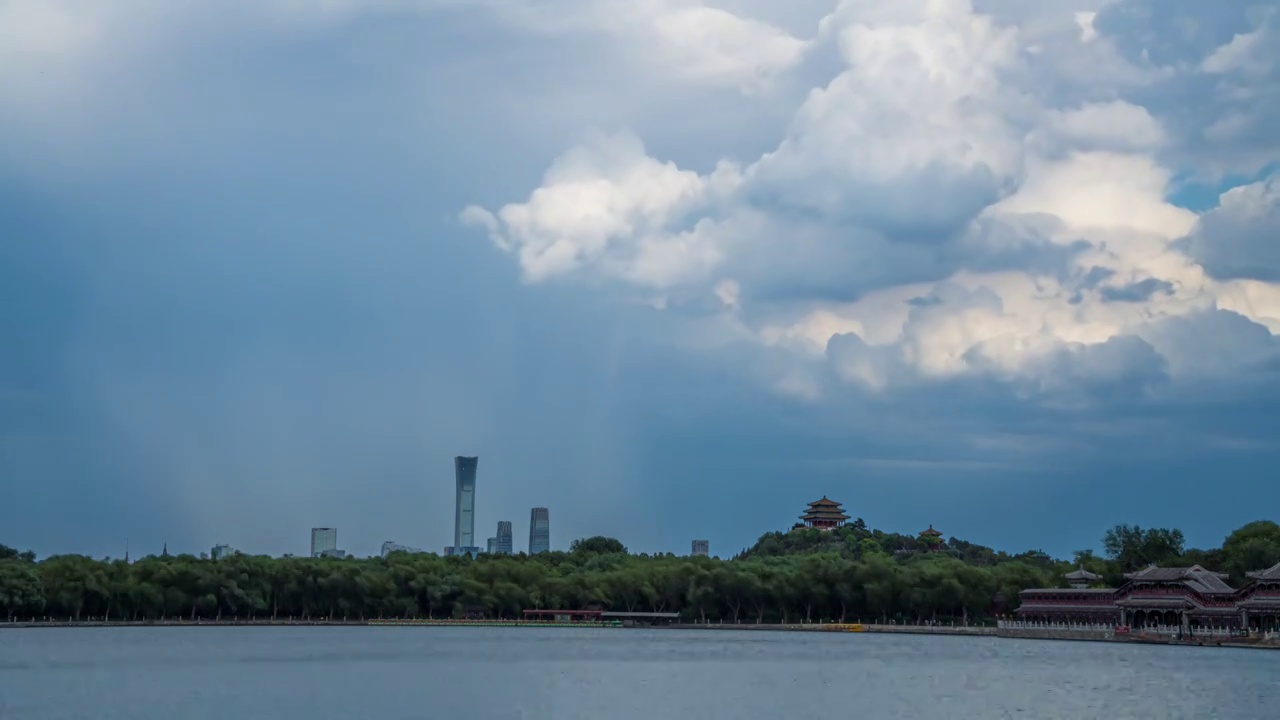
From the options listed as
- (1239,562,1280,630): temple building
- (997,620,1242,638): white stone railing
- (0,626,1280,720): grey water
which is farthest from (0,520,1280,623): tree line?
(0,626,1280,720): grey water

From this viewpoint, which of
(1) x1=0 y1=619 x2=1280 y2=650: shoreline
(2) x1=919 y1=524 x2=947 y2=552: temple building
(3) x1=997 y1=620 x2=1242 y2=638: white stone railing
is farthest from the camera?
(2) x1=919 y1=524 x2=947 y2=552: temple building

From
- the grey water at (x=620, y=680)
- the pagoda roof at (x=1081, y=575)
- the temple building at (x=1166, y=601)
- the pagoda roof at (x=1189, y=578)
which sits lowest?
the grey water at (x=620, y=680)

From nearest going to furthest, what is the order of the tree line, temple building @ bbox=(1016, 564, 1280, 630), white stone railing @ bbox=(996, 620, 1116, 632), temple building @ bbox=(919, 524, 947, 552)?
temple building @ bbox=(1016, 564, 1280, 630) → white stone railing @ bbox=(996, 620, 1116, 632) → the tree line → temple building @ bbox=(919, 524, 947, 552)

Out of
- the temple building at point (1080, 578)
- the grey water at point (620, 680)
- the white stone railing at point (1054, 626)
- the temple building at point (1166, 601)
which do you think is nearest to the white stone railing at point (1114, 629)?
the white stone railing at point (1054, 626)

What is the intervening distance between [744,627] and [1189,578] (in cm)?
4197

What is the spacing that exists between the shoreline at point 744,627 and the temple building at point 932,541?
189ft

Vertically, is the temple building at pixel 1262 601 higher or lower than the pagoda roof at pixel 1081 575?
lower

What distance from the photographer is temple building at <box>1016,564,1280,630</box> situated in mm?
97938

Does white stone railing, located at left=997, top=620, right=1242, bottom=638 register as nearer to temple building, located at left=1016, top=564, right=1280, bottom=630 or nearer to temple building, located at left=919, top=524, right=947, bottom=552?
temple building, located at left=1016, top=564, right=1280, bottom=630

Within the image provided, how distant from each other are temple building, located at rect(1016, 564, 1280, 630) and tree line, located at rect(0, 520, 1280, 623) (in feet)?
20.1

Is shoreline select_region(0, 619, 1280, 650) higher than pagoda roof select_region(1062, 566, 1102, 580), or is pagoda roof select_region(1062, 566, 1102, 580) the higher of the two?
pagoda roof select_region(1062, 566, 1102, 580)

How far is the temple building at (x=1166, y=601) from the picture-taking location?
3856 inches

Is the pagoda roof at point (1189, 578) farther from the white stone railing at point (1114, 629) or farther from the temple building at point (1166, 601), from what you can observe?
the white stone railing at point (1114, 629)

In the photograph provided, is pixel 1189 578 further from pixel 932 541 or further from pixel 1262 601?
pixel 932 541
